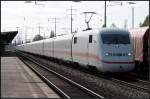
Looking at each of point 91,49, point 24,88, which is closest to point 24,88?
point 24,88

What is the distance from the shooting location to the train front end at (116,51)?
2214 cm

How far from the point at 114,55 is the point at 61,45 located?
17.4 metres

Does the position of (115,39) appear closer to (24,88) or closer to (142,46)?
(142,46)

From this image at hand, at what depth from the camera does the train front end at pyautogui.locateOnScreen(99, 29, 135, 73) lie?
72.6ft

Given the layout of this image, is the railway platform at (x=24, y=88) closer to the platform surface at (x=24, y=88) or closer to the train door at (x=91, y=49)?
the platform surface at (x=24, y=88)

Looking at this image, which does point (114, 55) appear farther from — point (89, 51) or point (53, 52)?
point (53, 52)

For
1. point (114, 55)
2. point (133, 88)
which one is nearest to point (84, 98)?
point (133, 88)

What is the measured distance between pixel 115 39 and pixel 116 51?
104 centimetres

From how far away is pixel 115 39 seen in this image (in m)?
23.5

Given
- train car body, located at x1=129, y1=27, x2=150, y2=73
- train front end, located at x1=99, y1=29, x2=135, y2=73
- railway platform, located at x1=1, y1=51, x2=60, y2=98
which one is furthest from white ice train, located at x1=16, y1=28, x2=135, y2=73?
railway platform, located at x1=1, y1=51, x2=60, y2=98

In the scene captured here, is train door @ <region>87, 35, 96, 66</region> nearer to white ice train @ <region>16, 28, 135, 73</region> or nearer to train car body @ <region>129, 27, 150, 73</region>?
white ice train @ <region>16, 28, 135, 73</region>

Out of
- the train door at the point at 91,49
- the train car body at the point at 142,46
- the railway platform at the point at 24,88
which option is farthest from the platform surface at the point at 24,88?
the train car body at the point at 142,46

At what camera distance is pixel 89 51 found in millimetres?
25406

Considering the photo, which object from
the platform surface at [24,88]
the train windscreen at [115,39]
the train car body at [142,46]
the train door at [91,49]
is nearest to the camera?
the platform surface at [24,88]
